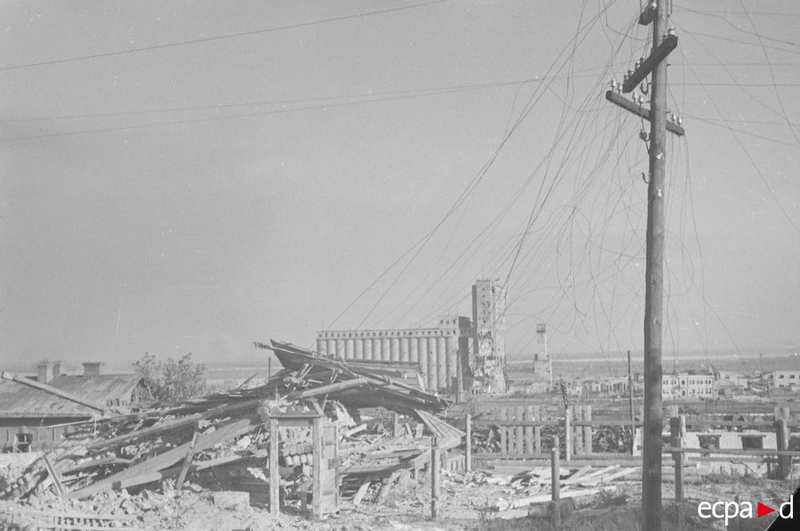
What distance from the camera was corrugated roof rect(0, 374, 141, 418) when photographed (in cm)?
3198

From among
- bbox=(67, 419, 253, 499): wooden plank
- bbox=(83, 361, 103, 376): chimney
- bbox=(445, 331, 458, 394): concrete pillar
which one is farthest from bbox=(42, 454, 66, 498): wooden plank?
bbox=(445, 331, 458, 394): concrete pillar

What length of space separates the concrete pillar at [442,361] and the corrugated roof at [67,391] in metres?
60.2

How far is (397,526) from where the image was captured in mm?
13859

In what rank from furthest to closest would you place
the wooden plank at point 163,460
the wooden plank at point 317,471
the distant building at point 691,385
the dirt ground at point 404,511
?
the distant building at point 691,385, the wooden plank at point 163,460, the wooden plank at point 317,471, the dirt ground at point 404,511

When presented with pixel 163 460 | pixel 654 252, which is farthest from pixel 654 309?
pixel 163 460

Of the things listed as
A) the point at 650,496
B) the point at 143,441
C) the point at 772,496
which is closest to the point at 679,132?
the point at 650,496

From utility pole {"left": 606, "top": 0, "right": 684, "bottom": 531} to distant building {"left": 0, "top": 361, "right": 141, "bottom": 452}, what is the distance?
978 inches

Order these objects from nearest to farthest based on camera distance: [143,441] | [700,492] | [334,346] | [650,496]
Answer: [650,496] < [700,492] < [143,441] < [334,346]

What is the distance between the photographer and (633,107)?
1183 centimetres

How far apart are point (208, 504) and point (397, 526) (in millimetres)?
4287

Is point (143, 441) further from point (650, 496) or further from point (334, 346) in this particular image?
point (334, 346)

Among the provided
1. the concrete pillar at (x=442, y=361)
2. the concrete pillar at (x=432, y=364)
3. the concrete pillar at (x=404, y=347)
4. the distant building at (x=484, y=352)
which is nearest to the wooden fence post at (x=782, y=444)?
the distant building at (x=484, y=352)

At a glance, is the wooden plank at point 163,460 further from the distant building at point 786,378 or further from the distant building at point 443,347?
the distant building at point 786,378

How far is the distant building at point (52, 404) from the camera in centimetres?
3160
